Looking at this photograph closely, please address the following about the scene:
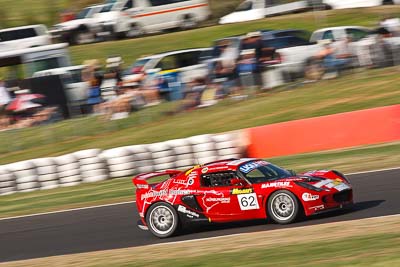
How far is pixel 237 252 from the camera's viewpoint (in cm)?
895

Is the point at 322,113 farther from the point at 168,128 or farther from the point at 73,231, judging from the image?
the point at 73,231

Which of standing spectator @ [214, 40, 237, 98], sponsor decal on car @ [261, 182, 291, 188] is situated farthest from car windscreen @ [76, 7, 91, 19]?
sponsor decal on car @ [261, 182, 291, 188]

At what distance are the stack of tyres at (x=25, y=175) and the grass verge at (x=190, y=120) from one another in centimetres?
256

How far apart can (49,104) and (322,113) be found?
6416 millimetres

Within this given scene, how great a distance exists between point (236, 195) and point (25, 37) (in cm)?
1943

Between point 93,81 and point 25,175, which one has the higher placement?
point 93,81

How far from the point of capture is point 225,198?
10.4 meters

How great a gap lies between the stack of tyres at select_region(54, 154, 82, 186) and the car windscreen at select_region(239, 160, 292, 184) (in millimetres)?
6854

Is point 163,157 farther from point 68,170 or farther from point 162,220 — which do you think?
point 162,220

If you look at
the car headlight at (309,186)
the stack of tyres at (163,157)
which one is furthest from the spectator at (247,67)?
the car headlight at (309,186)

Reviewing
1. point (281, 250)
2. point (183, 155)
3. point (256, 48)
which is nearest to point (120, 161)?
point (183, 155)

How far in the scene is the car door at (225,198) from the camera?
1026cm

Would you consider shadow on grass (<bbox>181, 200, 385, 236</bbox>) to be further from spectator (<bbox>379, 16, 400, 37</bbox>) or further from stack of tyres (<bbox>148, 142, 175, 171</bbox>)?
spectator (<bbox>379, 16, 400, 37</bbox>)

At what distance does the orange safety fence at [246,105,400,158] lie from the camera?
16.1 m
